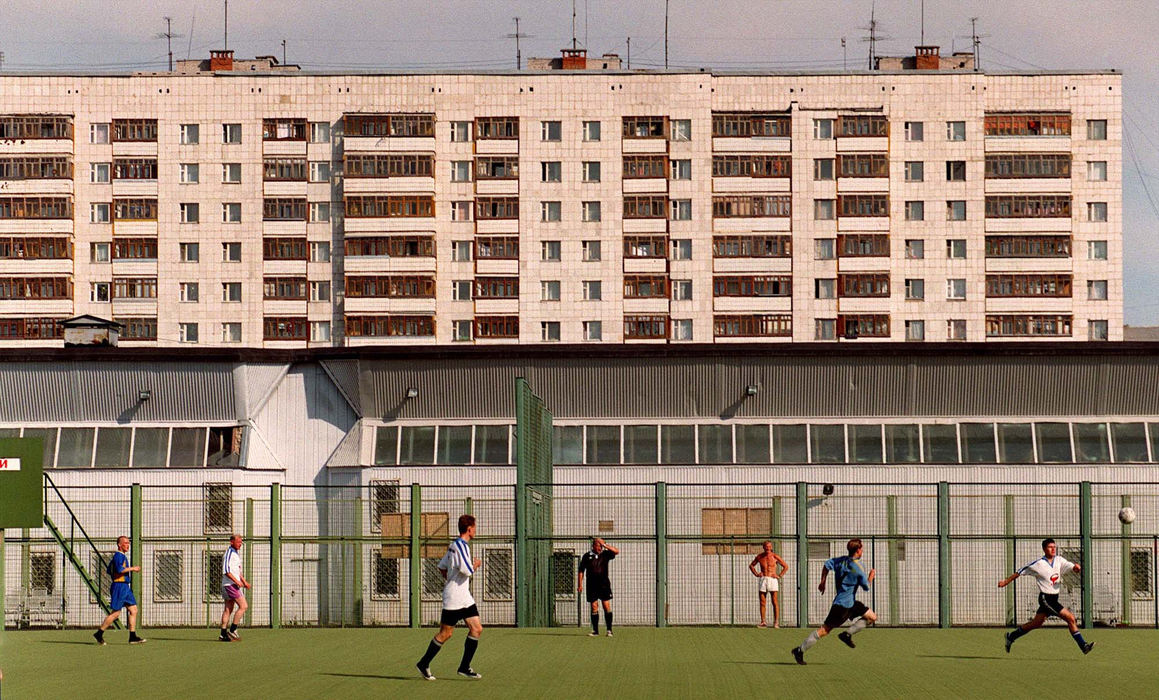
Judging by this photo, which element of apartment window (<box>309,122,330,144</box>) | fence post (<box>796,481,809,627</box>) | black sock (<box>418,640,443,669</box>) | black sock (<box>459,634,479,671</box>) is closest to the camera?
black sock (<box>418,640,443,669</box>)

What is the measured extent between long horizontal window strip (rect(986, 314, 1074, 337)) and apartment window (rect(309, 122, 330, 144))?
39.4m

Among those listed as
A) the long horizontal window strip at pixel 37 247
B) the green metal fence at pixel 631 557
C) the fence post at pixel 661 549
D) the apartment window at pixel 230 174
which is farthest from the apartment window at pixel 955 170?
the fence post at pixel 661 549

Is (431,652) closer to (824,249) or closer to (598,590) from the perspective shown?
(598,590)

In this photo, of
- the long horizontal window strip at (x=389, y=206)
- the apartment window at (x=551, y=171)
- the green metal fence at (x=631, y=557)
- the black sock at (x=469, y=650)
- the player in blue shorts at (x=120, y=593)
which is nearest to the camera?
the black sock at (x=469, y=650)

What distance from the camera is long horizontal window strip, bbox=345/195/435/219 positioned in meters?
91.6

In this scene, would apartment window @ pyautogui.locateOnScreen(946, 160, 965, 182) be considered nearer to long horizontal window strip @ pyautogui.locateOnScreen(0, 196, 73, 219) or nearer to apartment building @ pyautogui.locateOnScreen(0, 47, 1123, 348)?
apartment building @ pyautogui.locateOnScreen(0, 47, 1123, 348)

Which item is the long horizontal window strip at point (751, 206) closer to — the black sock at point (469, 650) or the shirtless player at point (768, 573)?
the shirtless player at point (768, 573)

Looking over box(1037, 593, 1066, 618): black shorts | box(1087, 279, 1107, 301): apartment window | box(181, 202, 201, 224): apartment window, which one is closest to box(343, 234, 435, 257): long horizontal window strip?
box(181, 202, 201, 224): apartment window

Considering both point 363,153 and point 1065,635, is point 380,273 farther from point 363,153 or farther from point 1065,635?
point 1065,635

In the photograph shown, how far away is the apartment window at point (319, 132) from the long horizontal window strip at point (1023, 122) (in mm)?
37400

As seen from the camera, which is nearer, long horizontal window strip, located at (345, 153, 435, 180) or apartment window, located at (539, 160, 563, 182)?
long horizontal window strip, located at (345, 153, 435, 180)

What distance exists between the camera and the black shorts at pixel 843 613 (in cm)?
2159

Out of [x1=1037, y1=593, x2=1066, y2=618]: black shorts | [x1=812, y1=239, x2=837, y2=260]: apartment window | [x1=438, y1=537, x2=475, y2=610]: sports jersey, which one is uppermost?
[x1=812, y1=239, x2=837, y2=260]: apartment window

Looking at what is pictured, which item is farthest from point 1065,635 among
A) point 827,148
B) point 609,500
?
point 827,148
